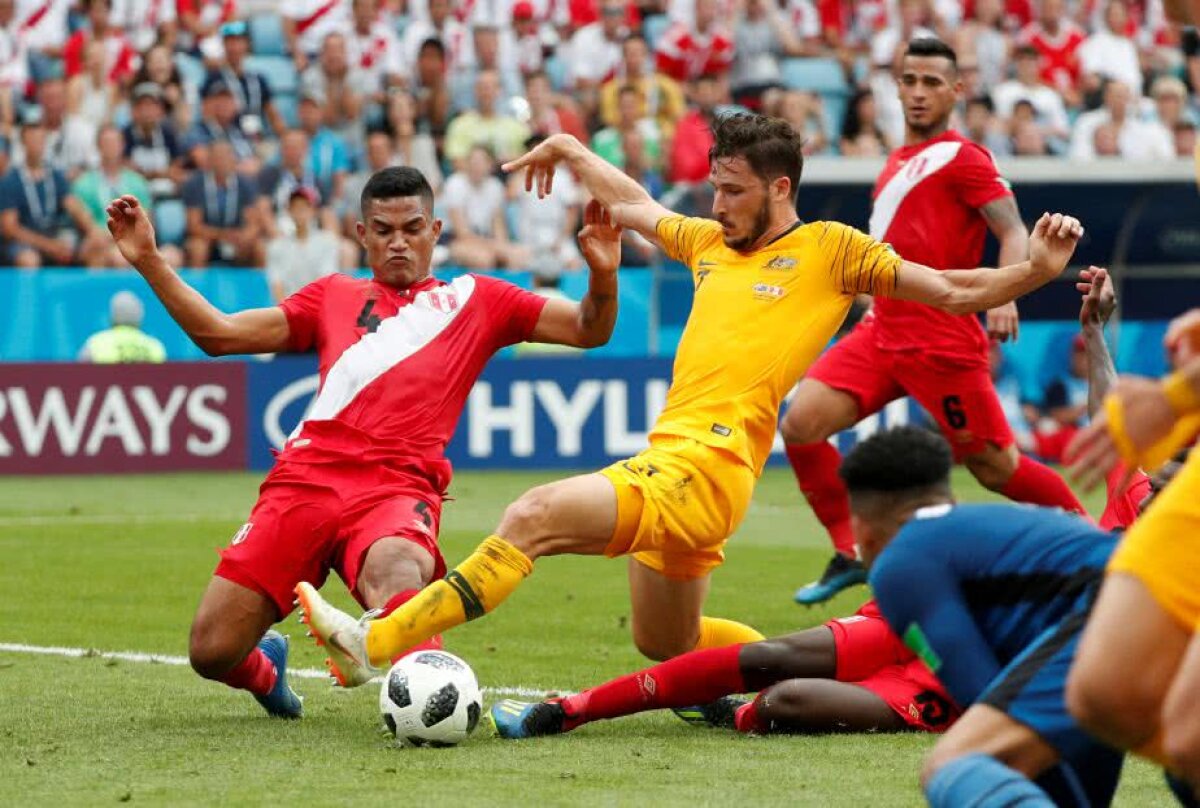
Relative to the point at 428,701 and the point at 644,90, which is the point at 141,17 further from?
the point at 428,701

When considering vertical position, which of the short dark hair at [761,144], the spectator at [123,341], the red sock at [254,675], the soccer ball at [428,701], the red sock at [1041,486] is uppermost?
the short dark hair at [761,144]

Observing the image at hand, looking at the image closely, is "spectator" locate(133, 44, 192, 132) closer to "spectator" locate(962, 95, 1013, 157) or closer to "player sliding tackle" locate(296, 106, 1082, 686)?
"spectator" locate(962, 95, 1013, 157)

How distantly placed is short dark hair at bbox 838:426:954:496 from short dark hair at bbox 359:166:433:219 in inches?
133

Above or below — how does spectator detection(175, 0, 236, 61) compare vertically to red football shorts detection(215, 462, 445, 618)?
above

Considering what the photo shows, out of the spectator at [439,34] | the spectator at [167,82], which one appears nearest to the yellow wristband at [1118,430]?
the spectator at [167,82]

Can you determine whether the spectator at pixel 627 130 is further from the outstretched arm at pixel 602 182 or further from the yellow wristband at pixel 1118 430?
the yellow wristband at pixel 1118 430

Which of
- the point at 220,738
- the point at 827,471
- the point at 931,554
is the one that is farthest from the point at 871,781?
the point at 827,471

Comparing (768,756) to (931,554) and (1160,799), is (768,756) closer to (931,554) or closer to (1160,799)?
(1160,799)

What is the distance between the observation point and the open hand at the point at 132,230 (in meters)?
7.75

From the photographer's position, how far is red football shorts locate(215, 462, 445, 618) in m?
7.64

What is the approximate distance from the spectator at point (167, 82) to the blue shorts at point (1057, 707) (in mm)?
16158

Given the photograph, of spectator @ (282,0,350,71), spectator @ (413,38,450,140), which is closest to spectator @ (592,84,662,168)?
spectator @ (413,38,450,140)

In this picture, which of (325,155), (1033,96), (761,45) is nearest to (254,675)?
(325,155)

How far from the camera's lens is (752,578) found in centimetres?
1202
